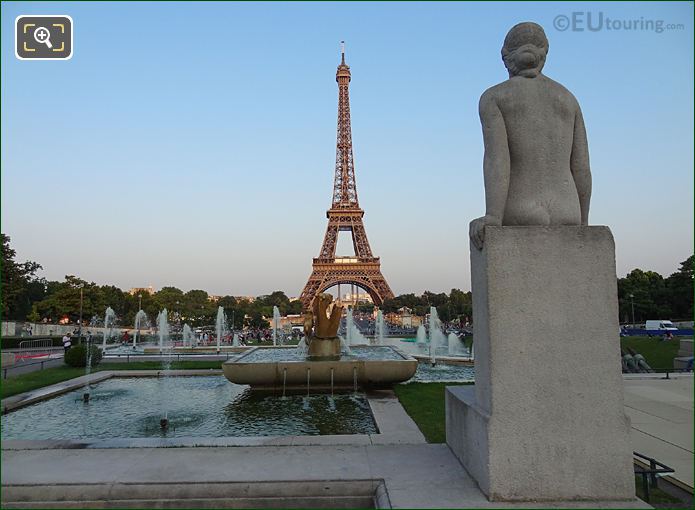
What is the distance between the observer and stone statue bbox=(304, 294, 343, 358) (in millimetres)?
12070

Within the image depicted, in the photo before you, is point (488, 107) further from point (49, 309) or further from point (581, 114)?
point (49, 309)

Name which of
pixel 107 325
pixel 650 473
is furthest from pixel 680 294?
pixel 107 325

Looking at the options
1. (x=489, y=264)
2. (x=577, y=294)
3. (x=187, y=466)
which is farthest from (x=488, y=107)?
(x=187, y=466)

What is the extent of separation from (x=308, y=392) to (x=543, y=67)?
8.35m

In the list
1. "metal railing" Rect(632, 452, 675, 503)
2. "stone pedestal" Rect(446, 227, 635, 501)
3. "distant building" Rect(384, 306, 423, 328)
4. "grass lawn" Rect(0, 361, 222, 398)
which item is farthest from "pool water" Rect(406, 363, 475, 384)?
"distant building" Rect(384, 306, 423, 328)

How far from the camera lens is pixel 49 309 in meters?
51.4

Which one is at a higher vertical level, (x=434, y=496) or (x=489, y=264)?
(x=489, y=264)

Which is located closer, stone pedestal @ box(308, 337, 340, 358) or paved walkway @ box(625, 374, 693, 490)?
paved walkway @ box(625, 374, 693, 490)

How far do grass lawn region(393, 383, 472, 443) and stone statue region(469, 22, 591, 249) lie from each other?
365 cm

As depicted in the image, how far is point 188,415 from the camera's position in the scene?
898 cm

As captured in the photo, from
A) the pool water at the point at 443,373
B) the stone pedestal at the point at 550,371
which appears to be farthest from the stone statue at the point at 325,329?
the stone pedestal at the point at 550,371

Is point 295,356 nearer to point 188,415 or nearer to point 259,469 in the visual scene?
point 188,415

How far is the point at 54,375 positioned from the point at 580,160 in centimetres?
1510

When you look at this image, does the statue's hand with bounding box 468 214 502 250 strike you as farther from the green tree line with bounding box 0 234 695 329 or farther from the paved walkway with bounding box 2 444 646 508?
the green tree line with bounding box 0 234 695 329
